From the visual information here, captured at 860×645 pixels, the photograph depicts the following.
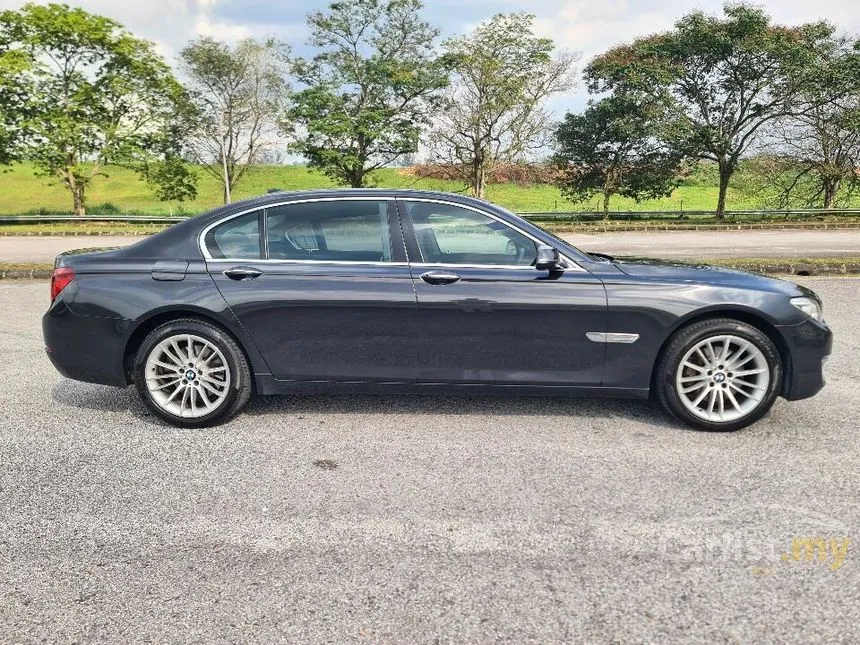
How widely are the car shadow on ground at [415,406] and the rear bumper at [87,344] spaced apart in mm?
374

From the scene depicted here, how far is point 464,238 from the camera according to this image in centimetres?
420

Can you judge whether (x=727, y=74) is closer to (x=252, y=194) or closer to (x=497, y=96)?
(x=497, y=96)

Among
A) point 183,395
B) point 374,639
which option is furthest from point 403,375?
point 374,639

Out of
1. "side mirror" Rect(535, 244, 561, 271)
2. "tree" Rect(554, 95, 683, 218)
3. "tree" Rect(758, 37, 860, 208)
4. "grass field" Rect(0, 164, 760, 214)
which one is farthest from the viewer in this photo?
"grass field" Rect(0, 164, 760, 214)

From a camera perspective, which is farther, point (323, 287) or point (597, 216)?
point (597, 216)

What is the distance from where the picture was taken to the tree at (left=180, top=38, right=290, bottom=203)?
34844 mm

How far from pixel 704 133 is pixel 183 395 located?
97.0ft

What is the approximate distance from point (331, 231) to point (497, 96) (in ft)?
94.2

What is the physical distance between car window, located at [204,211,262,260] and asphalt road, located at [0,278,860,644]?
1.08 metres

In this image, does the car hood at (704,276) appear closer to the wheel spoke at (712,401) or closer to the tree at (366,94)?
the wheel spoke at (712,401)

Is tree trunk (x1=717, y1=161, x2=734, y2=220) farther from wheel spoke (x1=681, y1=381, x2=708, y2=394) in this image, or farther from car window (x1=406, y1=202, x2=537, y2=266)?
car window (x1=406, y1=202, x2=537, y2=266)

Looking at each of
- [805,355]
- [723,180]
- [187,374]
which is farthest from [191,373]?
[723,180]

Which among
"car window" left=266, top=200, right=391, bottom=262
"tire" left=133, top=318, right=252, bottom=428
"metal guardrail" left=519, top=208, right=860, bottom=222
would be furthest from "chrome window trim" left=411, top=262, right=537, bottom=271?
"metal guardrail" left=519, top=208, right=860, bottom=222

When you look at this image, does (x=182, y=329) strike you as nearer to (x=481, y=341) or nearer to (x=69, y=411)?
(x=69, y=411)
